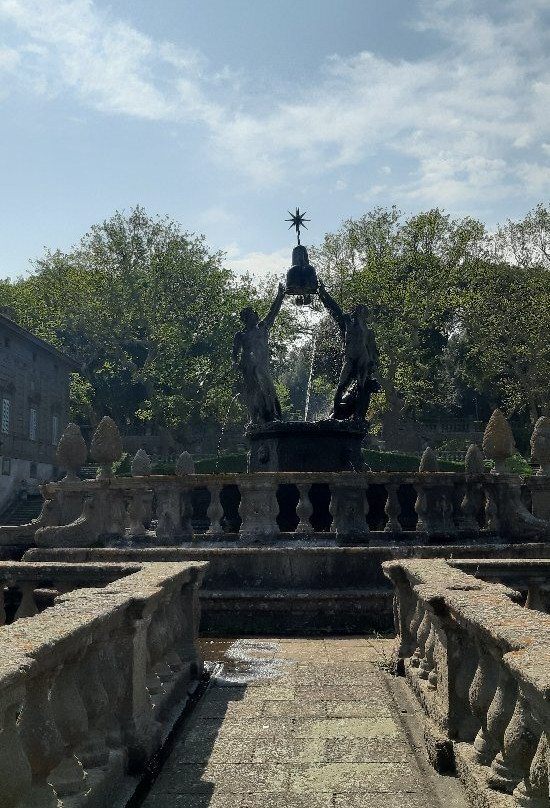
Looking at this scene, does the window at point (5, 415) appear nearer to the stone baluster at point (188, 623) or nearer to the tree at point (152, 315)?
the tree at point (152, 315)

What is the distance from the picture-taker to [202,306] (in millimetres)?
43156

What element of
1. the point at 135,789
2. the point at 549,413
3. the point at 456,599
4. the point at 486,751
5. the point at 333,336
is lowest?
the point at 135,789

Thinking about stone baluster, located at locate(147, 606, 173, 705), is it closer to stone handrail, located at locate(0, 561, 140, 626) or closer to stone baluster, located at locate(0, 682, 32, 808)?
stone handrail, located at locate(0, 561, 140, 626)

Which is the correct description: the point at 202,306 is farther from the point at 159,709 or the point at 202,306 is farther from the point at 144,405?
the point at 159,709

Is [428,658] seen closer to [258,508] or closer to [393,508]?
[258,508]

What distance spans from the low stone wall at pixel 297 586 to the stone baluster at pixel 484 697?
5.05 metres

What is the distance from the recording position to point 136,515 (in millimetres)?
11406

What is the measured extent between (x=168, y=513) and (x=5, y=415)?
28598mm

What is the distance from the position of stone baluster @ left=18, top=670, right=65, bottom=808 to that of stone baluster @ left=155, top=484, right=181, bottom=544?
7412 millimetres

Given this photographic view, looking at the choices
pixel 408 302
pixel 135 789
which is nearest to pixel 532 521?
pixel 135 789

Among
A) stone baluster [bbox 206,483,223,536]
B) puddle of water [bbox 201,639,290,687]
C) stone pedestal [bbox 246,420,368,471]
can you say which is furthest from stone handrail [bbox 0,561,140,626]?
stone pedestal [bbox 246,420,368,471]

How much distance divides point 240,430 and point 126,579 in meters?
46.8

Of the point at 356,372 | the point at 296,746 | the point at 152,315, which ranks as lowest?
the point at 296,746

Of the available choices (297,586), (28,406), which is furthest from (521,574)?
(28,406)
